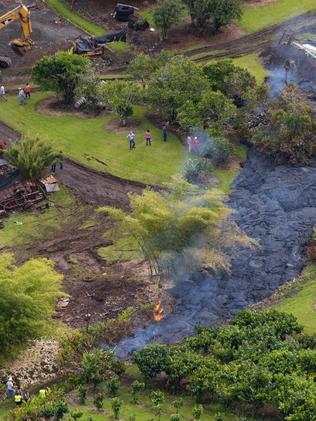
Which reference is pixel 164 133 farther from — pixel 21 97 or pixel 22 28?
pixel 22 28

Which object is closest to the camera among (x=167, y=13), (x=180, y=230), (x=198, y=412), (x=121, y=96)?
(x=198, y=412)

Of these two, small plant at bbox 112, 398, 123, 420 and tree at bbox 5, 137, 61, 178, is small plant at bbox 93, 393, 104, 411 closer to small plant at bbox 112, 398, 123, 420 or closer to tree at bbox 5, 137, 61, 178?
small plant at bbox 112, 398, 123, 420

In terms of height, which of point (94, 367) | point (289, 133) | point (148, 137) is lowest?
point (148, 137)

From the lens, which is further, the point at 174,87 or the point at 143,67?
the point at 143,67

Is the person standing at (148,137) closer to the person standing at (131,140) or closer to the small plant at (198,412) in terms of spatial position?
the person standing at (131,140)

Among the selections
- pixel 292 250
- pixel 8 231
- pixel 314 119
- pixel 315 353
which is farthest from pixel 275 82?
pixel 315 353

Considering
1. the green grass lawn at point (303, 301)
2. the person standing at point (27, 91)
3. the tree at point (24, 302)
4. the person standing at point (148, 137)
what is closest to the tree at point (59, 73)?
the person standing at point (27, 91)

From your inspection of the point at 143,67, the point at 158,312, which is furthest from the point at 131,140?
the point at 158,312
